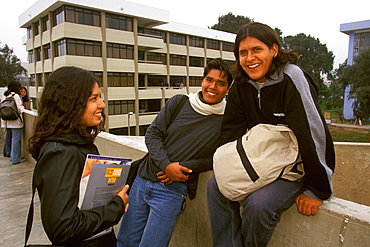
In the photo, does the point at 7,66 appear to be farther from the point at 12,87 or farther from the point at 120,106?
the point at 12,87

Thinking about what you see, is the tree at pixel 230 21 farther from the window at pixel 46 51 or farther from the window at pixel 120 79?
the window at pixel 46 51

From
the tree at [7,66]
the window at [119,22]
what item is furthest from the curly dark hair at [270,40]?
the tree at [7,66]

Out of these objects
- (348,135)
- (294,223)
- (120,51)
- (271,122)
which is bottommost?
(348,135)

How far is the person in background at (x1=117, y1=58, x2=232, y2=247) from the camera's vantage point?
84.0 inches

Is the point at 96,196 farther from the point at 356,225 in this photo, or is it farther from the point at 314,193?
the point at 356,225

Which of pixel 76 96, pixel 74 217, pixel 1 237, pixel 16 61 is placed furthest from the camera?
pixel 16 61

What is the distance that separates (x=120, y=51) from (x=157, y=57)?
6407 millimetres

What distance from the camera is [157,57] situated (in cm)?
3225

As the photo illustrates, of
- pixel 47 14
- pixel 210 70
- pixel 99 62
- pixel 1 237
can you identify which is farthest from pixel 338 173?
pixel 47 14

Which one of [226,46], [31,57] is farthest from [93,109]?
[226,46]

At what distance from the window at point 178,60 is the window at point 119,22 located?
7.81 meters

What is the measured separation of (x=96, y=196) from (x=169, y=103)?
1111 mm

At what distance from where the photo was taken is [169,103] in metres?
2.45

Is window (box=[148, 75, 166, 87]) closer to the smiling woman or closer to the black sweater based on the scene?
the black sweater
